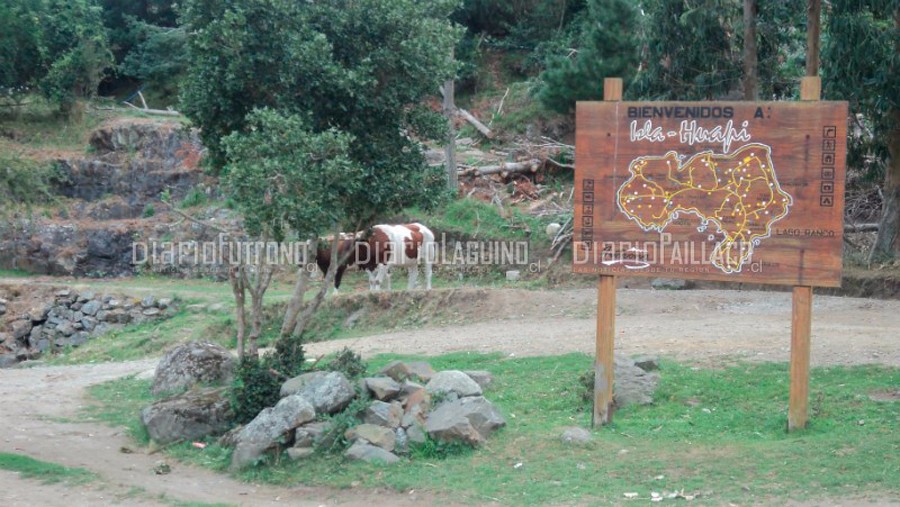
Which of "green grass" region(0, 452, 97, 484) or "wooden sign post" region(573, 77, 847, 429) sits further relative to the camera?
"green grass" region(0, 452, 97, 484)

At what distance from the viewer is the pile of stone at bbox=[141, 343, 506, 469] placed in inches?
400

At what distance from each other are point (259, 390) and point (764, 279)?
6103 mm

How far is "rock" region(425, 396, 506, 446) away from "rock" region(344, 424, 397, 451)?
1.38ft

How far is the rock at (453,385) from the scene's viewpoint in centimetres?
1112

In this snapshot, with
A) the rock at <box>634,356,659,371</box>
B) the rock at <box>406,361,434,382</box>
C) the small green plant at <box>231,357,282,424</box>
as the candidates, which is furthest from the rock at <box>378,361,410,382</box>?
the rock at <box>634,356,659,371</box>

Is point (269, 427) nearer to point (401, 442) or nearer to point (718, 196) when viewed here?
point (401, 442)

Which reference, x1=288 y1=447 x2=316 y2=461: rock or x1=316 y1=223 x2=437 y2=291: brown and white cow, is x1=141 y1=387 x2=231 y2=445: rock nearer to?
x1=288 y1=447 x2=316 y2=461: rock

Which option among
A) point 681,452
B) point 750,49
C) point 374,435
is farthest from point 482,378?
point 750,49

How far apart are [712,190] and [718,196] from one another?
0.09m

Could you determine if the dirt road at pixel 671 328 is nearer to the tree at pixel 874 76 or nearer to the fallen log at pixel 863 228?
the tree at pixel 874 76

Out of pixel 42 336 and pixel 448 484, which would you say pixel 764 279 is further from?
pixel 42 336

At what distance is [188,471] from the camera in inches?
421

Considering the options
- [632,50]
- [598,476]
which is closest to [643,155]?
[598,476]

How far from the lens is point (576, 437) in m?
9.91
